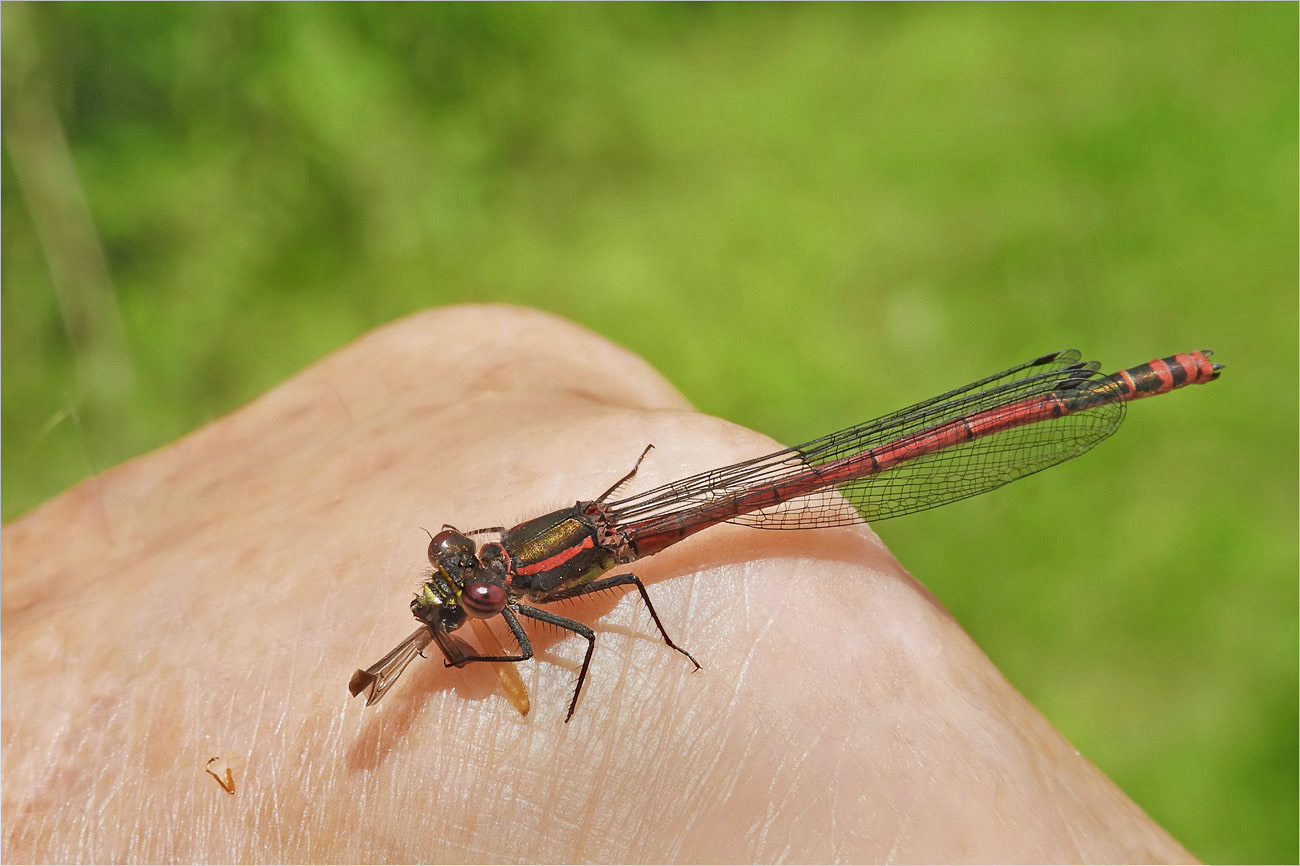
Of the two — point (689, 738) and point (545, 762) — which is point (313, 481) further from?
point (689, 738)

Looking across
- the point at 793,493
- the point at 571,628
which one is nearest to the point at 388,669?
the point at 571,628

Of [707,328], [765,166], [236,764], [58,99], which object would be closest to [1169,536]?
[707,328]

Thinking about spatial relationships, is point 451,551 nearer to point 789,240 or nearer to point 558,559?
point 558,559

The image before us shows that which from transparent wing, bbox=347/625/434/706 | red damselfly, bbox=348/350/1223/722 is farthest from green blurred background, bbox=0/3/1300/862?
transparent wing, bbox=347/625/434/706

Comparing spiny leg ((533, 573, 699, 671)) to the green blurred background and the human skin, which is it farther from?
the green blurred background

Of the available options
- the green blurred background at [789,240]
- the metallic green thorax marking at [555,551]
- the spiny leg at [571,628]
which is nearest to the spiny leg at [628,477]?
the metallic green thorax marking at [555,551]
